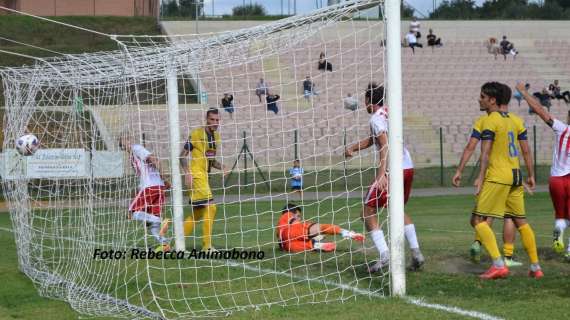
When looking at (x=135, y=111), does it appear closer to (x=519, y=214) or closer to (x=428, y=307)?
(x=428, y=307)

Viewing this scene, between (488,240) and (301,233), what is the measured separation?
3.74m

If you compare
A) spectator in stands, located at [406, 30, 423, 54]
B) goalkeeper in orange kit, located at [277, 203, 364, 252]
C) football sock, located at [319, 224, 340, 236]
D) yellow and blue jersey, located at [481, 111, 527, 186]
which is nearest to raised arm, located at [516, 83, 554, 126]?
yellow and blue jersey, located at [481, 111, 527, 186]

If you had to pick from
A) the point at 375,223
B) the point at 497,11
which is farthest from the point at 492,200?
the point at 497,11

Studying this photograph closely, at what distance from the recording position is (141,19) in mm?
52312

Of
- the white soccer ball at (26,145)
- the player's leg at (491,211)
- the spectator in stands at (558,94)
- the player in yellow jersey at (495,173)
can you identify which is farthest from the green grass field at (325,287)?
the spectator in stands at (558,94)

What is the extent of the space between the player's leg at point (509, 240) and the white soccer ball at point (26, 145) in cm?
679

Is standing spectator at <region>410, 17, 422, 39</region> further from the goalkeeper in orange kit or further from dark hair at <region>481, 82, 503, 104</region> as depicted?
dark hair at <region>481, 82, 503, 104</region>

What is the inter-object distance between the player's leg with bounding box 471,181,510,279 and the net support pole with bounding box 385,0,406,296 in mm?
1182

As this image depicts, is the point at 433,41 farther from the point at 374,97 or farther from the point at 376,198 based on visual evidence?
the point at 376,198

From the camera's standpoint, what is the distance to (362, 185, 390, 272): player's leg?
1028 cm

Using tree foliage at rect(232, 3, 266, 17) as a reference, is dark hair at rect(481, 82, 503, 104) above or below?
below

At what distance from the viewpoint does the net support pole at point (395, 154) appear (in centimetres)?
919

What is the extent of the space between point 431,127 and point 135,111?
99.0 ft

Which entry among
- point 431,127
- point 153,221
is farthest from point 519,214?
point 431,127
